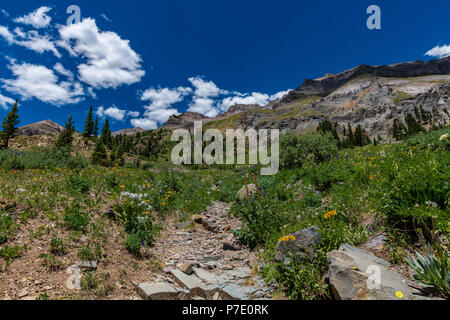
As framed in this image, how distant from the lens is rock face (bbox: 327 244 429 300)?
99.0 inches

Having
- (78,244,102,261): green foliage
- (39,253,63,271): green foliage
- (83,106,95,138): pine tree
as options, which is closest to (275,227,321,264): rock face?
(78,244,102,261): green foliage

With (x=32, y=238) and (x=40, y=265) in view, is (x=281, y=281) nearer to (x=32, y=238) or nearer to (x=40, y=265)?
(x=40, y=265)

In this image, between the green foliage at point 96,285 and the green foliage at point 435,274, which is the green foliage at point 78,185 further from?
the green foliage at point 435,274

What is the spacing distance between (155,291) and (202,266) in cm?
169

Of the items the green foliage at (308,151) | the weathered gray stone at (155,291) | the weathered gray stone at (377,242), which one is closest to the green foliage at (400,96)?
the green foliage at (308,151)

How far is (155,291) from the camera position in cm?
354

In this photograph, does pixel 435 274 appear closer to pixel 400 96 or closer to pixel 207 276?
pixel 207 276

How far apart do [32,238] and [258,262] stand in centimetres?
492

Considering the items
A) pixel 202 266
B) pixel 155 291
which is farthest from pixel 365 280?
pixel 202 266

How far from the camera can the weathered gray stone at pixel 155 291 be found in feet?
11.4

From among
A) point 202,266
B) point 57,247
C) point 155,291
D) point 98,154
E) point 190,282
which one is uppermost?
point 98,154

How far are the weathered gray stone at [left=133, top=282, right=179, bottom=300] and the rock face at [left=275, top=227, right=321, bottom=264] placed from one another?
2.16 m

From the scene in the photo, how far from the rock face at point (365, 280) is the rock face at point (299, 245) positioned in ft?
2.25
